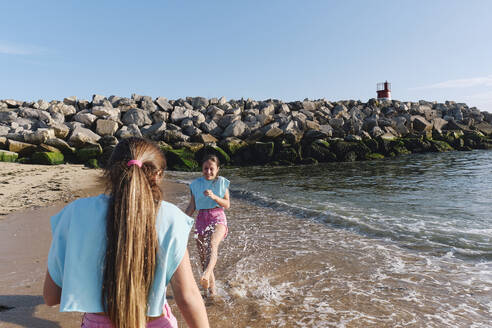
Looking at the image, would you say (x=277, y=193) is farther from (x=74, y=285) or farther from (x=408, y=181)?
(x=74, y=285)

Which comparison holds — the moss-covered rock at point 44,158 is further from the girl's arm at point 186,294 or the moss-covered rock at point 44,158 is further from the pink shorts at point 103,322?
the girl's arm at point 186,294

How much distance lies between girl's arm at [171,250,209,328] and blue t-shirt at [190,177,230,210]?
2.54m

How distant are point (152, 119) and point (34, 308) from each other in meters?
19.3

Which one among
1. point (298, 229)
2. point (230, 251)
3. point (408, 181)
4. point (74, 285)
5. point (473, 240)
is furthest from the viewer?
point (408, 181)

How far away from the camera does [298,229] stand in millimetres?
7156

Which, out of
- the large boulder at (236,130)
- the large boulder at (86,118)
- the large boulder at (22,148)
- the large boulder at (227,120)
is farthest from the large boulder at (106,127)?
the large boulder at (227,120)

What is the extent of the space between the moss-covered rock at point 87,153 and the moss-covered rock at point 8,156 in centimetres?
253

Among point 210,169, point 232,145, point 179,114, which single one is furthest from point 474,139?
point 210,169

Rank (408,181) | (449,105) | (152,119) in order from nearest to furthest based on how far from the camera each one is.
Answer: (408,181)
(152,119)
(449,105)

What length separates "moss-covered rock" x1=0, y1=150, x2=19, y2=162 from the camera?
1522cm

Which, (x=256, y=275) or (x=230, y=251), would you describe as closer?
(x=256, y=275)

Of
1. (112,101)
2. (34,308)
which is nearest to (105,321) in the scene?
(34,308)

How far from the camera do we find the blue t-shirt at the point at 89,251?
1.40 metres

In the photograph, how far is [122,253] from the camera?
1.37 meters
